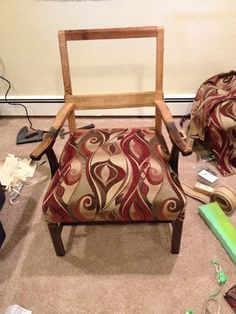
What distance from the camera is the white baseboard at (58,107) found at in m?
2.11

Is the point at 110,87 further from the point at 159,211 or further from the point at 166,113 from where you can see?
the point at 159,211

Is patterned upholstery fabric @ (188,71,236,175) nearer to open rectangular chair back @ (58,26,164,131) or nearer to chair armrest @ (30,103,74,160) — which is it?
open rectangular chair back @ (58,26,164,131)

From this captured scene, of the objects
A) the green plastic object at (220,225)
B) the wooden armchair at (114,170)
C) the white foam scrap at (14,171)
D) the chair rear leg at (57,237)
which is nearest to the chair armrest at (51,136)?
the wooden armchair at (114,170)

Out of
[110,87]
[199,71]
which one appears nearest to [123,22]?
[110,87]

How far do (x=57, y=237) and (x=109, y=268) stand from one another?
0.26m

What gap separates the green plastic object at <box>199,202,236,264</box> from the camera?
128 cm

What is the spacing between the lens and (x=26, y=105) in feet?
7.32

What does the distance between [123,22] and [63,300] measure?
5.12 feet

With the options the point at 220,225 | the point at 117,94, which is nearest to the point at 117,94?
the point at 117,94

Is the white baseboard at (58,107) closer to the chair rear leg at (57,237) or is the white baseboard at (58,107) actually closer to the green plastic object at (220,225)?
the green plastic object at (220,225)

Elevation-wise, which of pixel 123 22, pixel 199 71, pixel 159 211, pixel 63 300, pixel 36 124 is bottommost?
pixel 63 300

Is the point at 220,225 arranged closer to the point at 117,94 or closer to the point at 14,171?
the point at 117,94

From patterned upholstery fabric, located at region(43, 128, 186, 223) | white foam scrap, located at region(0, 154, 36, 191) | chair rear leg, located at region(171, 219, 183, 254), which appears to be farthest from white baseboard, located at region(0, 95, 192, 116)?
chair rear leg, located at region(171, 219, 183, 254)

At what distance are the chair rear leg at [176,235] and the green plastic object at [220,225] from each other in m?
0.21
